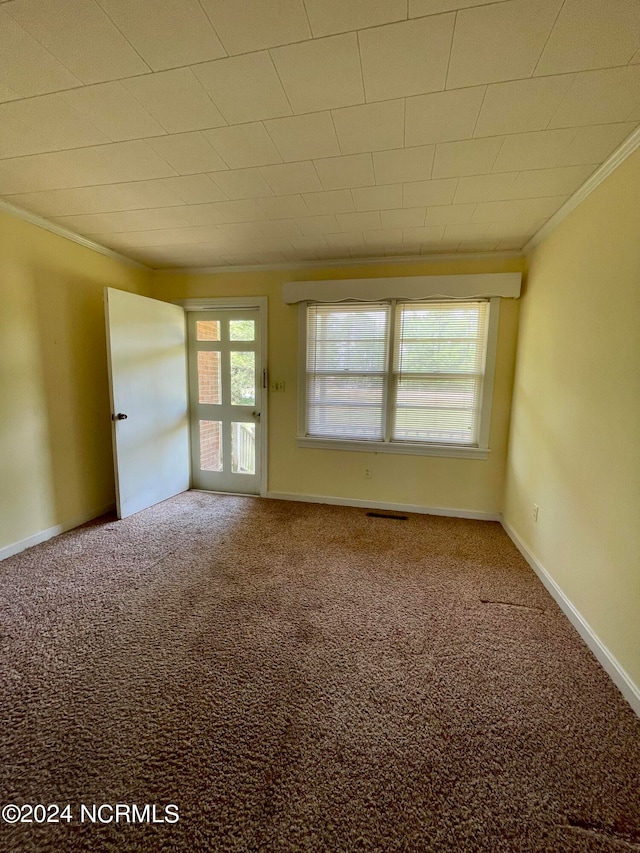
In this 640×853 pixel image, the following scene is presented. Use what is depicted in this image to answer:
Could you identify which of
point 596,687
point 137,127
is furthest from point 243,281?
point 596,687

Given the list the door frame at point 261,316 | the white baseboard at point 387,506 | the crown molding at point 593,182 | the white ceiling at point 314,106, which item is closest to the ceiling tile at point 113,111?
the white ceiling at point 314,106

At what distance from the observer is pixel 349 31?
3.31ft

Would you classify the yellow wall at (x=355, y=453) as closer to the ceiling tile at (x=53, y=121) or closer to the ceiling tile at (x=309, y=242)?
the ceiling tile at (x=309, y=242)

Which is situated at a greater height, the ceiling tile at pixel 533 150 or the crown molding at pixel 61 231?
the ceiling tile at pixel 533 150

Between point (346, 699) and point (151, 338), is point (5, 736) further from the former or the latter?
point (151, 338)

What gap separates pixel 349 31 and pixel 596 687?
2.63m

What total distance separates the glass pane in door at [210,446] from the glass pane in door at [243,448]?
173 millimetres

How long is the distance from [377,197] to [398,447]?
6.46ft

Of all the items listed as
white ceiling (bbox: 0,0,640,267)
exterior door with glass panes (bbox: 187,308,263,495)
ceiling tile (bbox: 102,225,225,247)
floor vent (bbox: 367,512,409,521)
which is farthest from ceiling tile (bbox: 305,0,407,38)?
floor vent (bbox: 367,512,409,521)

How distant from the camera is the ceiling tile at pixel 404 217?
2.07 m

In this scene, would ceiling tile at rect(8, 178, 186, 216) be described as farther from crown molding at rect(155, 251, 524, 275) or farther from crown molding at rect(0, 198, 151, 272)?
crown molding at rect(155, 251, 524, 275)

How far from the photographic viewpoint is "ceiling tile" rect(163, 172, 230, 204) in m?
1.77

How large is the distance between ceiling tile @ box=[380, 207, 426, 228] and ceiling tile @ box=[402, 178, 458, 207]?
0.07 m

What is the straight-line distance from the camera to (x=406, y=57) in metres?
1.09
